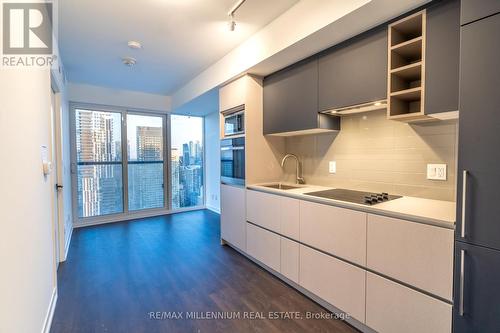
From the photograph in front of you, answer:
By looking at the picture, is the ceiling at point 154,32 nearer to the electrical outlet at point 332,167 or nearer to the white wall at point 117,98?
the white wall at point 117,98

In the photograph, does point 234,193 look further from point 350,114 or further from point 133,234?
point 133,234

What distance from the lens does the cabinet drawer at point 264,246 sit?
2.60 meters

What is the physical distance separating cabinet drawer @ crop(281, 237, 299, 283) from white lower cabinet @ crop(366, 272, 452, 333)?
2.32 feet

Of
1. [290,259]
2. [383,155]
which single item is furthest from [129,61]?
[383,155]

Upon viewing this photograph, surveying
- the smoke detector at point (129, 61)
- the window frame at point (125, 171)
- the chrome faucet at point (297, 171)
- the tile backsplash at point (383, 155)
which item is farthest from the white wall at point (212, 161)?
the tile backsplash at point (383, 155)

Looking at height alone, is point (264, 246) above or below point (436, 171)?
below

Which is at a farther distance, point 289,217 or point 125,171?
point 125,171

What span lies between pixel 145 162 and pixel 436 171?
16.2ft

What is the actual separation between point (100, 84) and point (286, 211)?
414cm

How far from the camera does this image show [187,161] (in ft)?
19.0

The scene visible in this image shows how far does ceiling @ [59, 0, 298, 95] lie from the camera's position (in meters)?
2.16

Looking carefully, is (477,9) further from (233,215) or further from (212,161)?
(212,161)

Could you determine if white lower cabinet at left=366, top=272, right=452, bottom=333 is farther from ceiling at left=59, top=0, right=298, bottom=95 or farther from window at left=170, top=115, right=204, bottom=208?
window at left=170, top=115, right=204, bottom=208

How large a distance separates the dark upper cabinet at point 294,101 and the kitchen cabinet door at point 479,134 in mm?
1280
